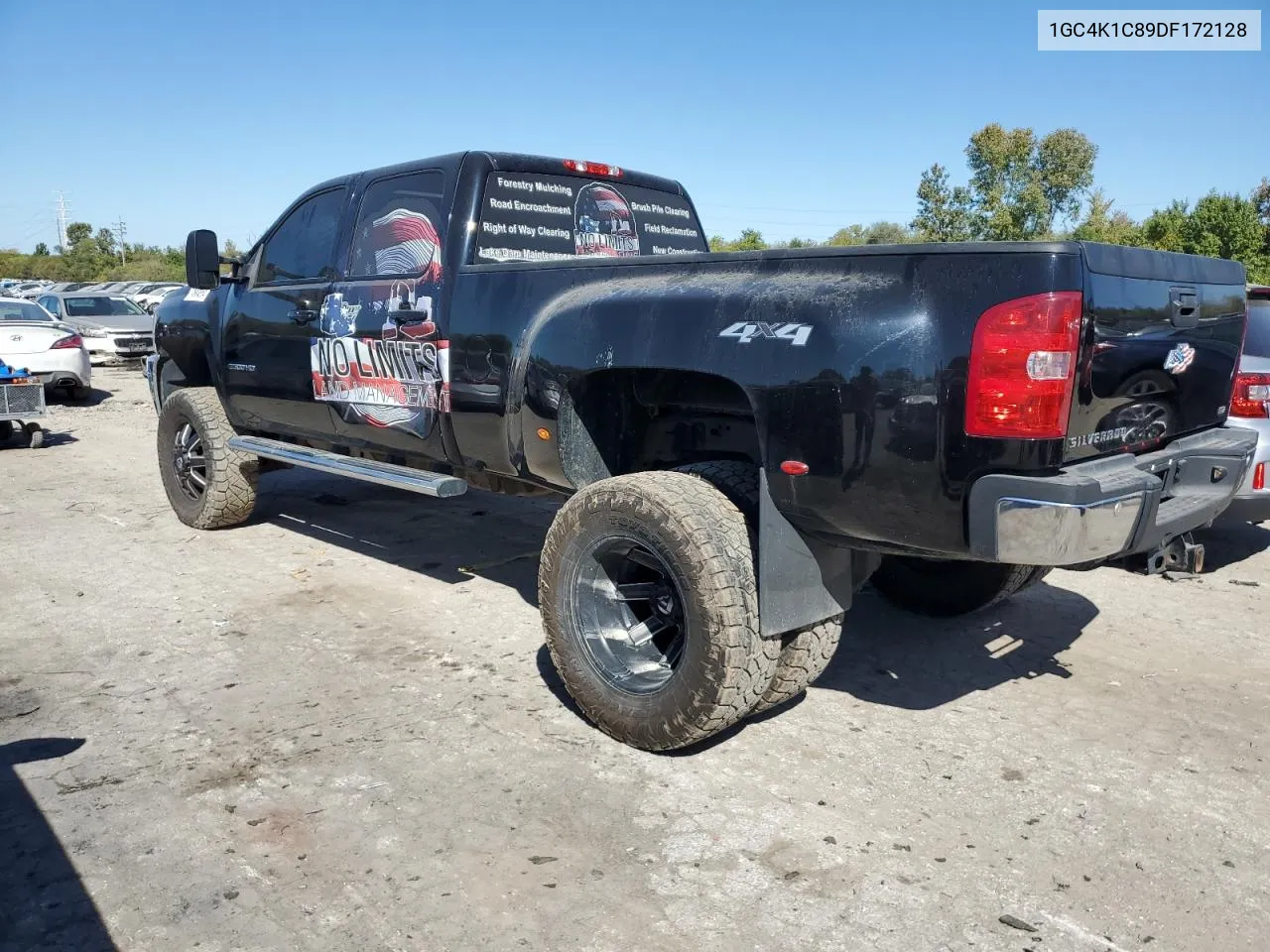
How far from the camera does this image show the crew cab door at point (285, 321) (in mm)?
5293

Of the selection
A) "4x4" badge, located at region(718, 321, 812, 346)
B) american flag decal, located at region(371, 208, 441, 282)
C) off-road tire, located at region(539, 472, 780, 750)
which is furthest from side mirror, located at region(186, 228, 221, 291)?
"4x4" badge, located at region(718, 321, 812, 346)

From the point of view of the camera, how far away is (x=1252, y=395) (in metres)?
5.23

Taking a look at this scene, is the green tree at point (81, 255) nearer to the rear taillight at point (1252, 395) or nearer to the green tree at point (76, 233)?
the green tree at point (76, 233)

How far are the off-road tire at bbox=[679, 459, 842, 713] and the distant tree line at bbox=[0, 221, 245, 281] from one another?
210 ft

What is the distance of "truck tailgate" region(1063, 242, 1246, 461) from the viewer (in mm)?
2734

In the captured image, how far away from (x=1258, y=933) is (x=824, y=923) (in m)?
1.06

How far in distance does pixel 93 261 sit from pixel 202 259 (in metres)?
78.7

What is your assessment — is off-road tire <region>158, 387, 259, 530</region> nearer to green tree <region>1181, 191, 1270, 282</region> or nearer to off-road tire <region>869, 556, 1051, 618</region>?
off-road tire <region>869, 556, 1051, 618</region>

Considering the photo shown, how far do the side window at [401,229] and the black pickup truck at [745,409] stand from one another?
2cm

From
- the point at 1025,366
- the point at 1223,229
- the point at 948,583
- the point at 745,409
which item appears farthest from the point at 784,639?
the point at 1223,229

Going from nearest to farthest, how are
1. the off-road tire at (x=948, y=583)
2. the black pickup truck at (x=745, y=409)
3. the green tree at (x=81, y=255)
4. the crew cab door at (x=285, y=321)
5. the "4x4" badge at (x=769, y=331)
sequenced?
the black pickup truck at (x=745, y=409)
the "4x4" badge at (x=769, y=331)
the off-road tire at (x=948, y=583)
the crew cab door at (x=285, y=321)
the green tree at (x=81, y=255)

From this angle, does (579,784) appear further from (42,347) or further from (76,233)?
(76,233)

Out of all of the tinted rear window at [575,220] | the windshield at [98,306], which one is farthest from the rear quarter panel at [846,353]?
the windshield at [98,306]

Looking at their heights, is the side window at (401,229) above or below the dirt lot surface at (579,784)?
above
